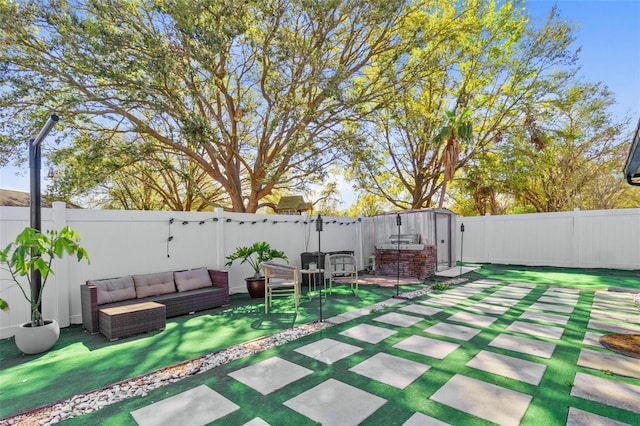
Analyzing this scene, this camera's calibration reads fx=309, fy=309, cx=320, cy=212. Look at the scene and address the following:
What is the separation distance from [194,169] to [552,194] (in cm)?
1924

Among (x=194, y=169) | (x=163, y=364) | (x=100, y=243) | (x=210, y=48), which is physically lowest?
(x=163, y=364)

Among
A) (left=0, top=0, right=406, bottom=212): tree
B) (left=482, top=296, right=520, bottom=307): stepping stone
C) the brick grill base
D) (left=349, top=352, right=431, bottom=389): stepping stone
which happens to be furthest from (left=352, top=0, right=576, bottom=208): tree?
(left=349, top=352, right=431, bottom=389): stepping stone

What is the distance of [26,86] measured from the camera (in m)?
7.58

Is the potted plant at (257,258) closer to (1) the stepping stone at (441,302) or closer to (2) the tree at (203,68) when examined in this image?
(1) the stepping stone at (441,302)

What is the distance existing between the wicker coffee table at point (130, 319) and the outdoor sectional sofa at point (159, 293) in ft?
0.06

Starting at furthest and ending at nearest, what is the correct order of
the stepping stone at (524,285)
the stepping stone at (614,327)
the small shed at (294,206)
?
1. the small shed at (294,206)
2. the stepping stone at (524,285)
3. the stepping stone at (614,327)

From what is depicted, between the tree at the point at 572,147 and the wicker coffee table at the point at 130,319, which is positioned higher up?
the tree at the point at 572,147

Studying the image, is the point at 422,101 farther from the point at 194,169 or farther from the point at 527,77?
the point at 194,169

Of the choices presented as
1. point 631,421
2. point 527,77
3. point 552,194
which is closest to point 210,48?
point 631,421

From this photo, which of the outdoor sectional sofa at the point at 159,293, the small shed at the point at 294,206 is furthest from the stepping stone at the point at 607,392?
the small shed at the point at 294,206

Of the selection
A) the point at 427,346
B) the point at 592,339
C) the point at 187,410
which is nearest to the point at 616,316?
the point at 592,339

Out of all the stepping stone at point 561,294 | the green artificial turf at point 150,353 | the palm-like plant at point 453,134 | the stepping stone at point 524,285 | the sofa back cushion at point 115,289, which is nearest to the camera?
the green artificial turf at point 150,353

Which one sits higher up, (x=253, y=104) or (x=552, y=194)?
(x=253, y=104)

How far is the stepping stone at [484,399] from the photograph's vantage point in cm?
240
